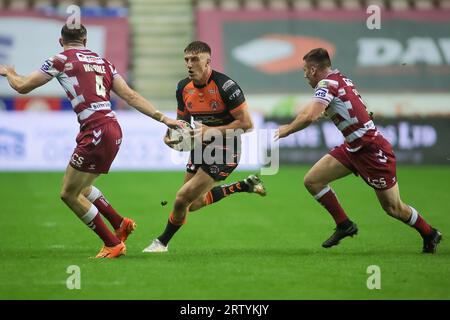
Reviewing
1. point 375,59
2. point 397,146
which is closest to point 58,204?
point 397,146

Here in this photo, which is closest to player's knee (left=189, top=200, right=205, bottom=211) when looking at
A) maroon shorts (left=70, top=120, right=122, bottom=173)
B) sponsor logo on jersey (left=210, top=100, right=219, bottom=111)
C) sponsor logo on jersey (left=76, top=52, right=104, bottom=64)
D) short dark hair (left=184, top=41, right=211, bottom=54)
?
sponsor logo on jersey (left=210, top=100, right=219, bottom=111)

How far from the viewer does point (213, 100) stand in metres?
9.61

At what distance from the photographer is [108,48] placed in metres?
25.4

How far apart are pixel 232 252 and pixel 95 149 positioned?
1945 millimetres

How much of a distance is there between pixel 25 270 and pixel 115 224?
1.65 m

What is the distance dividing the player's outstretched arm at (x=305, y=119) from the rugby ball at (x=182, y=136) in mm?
992

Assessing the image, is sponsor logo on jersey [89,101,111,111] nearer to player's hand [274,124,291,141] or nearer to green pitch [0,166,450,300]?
green pitch [0,166,450,300]

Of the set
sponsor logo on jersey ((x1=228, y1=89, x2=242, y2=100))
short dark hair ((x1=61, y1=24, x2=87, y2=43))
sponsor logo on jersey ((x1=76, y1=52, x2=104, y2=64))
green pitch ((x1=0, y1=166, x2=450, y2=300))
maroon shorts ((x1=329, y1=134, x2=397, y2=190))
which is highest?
short dark hair ((x1=61, y1=24, x2=87, y2=43))

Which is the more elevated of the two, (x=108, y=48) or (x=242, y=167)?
(x=108, y=48)

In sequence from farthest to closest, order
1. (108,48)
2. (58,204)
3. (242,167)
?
(108,48), (242,167), (58,204)

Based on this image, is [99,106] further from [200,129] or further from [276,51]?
[276,51]

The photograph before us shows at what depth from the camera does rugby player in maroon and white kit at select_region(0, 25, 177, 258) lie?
353 inches

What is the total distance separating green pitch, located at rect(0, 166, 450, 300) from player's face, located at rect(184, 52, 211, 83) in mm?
1949

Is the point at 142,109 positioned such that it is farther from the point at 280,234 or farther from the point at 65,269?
the point at 280,234
